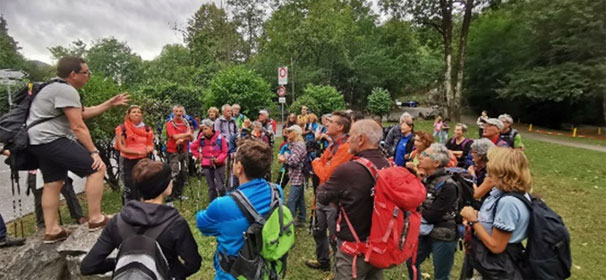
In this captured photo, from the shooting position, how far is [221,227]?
7.14ft

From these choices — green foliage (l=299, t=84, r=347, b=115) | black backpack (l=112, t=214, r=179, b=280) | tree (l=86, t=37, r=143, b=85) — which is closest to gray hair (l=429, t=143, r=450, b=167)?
black backpack (l=112, t=214, r=179, b=280)

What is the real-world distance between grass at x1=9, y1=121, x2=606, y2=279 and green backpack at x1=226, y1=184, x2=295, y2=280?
1930mm

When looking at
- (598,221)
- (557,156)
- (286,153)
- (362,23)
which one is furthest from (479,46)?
(286,153)

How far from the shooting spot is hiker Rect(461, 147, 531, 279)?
2246 millimetres

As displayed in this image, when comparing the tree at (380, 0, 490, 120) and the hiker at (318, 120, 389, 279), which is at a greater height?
the tree at (380, 0, 490, 120)

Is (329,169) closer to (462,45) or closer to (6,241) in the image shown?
(6,241)

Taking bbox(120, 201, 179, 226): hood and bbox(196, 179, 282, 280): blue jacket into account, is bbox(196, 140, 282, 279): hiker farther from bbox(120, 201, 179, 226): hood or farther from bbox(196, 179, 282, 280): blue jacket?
bbox(120, 201, 179, 226): hood

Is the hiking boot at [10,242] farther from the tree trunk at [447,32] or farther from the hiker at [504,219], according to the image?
the tree trunk at [447,32]

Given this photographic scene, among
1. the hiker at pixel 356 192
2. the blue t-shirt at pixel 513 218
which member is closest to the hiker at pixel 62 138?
the hiker at pixel 356 192

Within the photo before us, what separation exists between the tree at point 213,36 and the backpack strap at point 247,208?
2986 cm

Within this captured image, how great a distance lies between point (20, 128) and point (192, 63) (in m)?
29.9

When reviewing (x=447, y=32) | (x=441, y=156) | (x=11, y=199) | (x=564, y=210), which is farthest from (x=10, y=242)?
(x=447, y=32)

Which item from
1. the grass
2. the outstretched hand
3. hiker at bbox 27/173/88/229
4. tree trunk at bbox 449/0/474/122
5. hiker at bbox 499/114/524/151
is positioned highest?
tree trunk at bbox 449/0/474/122

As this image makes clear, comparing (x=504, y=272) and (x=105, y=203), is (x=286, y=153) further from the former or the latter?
(x=105, y=203)
